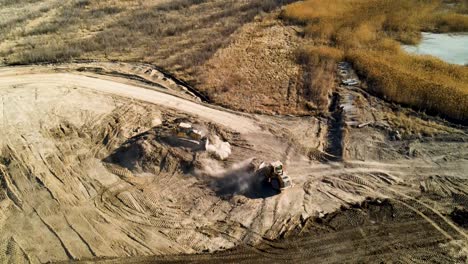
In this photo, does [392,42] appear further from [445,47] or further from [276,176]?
[276,176]

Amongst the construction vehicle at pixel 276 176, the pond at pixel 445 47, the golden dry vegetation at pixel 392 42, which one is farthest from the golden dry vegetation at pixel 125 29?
the pond at pixel 445 47

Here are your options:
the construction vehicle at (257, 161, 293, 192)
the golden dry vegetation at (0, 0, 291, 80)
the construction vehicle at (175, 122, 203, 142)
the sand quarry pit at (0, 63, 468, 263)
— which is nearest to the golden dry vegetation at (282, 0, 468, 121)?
the sand quarry pit at (0, 63, 468, 263)

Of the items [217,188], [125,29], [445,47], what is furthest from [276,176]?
[125,29]

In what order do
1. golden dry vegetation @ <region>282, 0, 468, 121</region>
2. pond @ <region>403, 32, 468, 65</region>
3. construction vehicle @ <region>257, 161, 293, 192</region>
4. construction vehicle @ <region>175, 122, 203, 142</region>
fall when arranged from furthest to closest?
pond @ <region>403, 32, 468, 65</region>
golden dry vegetation @ <region>282, 0, 468, 121</region>
construction vehicle @ <region>175, 122, 203, 142</region>
construction vehicle @ <region>257, 161, 293, 192</region>

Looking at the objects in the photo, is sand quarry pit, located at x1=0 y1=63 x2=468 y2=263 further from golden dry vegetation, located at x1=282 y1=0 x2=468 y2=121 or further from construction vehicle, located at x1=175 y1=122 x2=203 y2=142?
golden dry vegetation, located at x1=282 y1=0 x2=468 y2=121

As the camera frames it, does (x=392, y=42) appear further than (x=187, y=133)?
Yes

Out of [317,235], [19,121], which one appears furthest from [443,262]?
[19,121]

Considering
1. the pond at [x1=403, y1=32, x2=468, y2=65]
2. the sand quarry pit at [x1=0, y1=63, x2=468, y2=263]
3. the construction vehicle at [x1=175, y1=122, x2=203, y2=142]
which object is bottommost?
the sand quarry pit at [x1=0, y1=63, x2=468, y2=263]
